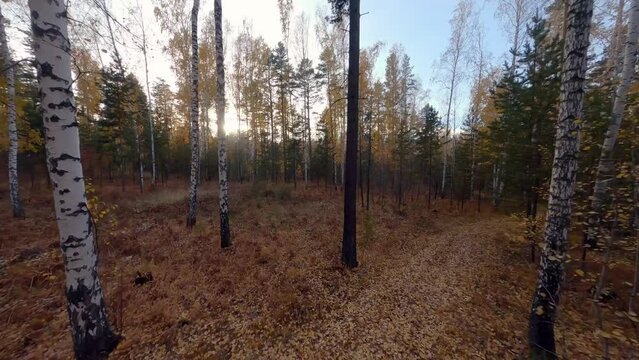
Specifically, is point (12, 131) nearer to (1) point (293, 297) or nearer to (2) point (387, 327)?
(1) point (293, 297)

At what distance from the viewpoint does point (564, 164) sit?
3.45 m

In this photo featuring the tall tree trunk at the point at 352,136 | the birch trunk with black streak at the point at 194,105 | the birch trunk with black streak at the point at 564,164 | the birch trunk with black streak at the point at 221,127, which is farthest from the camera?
the birch trunk with black streak at the point at 194,105

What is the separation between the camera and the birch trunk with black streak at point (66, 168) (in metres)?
2.65

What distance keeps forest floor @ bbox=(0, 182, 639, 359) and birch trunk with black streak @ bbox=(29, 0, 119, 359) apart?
952 mm

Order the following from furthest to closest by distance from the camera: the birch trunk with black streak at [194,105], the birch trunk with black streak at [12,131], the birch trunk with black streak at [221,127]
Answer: the birch trunk with black streak at [12,131] → the birch trunk with black streak at [194,105] → the birch trunk with black streak at [221,127]

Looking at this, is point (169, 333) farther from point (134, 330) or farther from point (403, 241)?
point (403, 241)

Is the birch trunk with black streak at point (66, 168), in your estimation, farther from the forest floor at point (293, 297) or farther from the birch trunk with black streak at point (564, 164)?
the birch trunk with black streak at point (564, 164)

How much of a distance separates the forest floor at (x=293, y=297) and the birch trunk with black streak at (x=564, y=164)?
79 cm

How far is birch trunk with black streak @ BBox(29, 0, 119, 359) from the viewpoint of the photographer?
2646 millimetres

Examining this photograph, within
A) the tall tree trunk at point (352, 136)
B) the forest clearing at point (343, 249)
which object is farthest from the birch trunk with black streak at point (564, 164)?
the tall tree trunk at point (352, 136)

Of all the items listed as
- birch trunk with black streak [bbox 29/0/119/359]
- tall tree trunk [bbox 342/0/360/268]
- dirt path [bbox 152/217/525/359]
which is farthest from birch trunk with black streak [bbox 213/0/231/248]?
birch trunk with black streak [bbox 29/0/119/359]

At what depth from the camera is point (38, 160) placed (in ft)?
60.7

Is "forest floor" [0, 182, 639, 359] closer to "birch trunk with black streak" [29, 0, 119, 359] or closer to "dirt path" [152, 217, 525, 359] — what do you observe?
"dirt path" [152, 217, 525, 359]

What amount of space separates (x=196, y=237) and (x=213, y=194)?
30.7 feet
